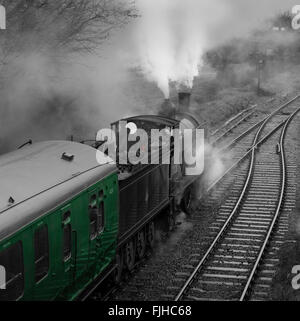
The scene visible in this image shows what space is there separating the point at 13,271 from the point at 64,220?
1.28 meters

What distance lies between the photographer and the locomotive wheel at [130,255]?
34.1ft

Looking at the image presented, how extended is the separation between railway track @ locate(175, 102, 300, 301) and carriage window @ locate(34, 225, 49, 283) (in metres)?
3.37

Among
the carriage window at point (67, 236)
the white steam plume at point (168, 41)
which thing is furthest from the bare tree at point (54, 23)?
the carriage window at point (67, 236)

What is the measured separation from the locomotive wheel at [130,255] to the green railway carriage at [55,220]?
1.14m

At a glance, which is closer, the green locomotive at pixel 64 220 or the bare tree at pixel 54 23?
the green locomotive at pixel 64 220

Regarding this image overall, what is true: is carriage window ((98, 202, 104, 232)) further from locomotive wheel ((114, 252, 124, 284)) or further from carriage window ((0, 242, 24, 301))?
carriage window ((0, 242, 24, 301))

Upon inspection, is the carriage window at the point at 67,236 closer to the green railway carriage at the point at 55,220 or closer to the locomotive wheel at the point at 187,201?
the green railway carriage at the point at 55,220

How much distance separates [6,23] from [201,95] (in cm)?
2137

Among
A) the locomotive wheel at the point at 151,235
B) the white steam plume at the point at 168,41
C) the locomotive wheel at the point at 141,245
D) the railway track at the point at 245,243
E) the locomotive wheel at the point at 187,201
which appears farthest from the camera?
the white steam plume at the point at 168,41

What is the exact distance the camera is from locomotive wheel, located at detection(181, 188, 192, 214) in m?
14.2
